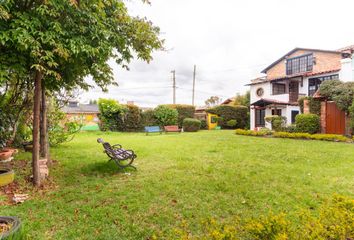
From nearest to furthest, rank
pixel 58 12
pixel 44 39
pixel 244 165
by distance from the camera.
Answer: pixel 44 39 → pixel 58 12 → pixel 244 165

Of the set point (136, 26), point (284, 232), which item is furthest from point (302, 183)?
→ point (136, 26)

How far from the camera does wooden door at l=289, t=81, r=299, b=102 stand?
2003 cm

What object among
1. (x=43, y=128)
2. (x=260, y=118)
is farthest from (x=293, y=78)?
(x=43, y=128)

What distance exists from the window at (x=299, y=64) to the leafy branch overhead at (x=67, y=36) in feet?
67.6

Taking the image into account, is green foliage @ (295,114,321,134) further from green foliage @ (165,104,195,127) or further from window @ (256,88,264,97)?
green foliage @ (165,104,195,127)

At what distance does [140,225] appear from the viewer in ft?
9.53

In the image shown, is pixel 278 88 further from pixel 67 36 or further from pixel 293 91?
pixel 67 36

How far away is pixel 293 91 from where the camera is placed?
2094 cm

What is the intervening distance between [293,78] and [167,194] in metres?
20.7

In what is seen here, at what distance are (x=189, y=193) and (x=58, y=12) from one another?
3.96 m

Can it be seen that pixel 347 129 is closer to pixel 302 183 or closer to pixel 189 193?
pixel 302 183

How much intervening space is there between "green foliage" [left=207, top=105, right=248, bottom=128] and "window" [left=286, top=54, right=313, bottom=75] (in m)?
6.11

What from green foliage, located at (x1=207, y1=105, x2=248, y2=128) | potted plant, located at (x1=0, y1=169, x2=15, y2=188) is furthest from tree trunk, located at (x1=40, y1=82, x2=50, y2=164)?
green foliage, located at (x1=207, y1=105, x2=248, y2=128)

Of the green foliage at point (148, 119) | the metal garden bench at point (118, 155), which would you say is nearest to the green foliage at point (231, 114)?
the green foliage at point (148, 119)
